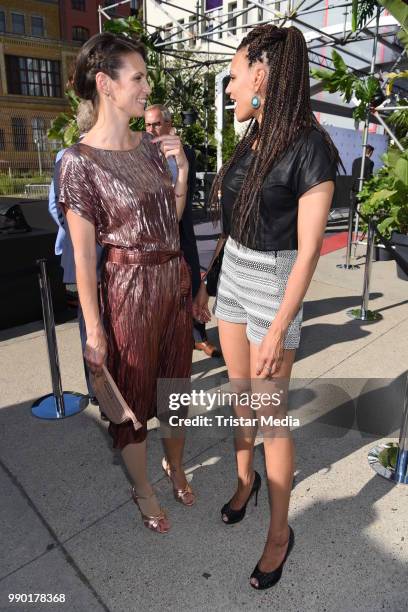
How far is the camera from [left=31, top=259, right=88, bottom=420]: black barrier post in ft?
10.1

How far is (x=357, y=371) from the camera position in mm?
3754

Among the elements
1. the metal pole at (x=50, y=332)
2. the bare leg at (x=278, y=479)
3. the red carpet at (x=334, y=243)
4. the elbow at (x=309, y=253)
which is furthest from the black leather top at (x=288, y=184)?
the red carpet at (x=334, y=243)

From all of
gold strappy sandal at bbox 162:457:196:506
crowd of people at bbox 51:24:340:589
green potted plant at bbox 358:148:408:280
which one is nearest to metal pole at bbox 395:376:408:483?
crowd of people at bbox 51:24:340:589

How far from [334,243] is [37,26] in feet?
124

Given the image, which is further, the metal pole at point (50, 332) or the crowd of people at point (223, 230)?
the metal pole at point (50, 332)

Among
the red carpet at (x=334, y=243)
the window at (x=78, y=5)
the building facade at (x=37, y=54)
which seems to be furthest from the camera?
the window at (x=78, y=5)

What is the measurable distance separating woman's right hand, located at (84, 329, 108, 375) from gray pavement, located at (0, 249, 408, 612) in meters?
0.89

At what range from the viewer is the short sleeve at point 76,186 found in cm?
166

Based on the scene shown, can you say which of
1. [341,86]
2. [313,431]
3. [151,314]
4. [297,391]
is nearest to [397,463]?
[313,431]

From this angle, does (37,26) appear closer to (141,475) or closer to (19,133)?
(19,133)

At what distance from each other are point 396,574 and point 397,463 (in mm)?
694

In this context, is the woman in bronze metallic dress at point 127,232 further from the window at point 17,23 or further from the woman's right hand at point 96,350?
the window at point 17,23

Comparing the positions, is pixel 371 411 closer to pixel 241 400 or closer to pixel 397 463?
pixel 397 463

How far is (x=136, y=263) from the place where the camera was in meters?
1.82
